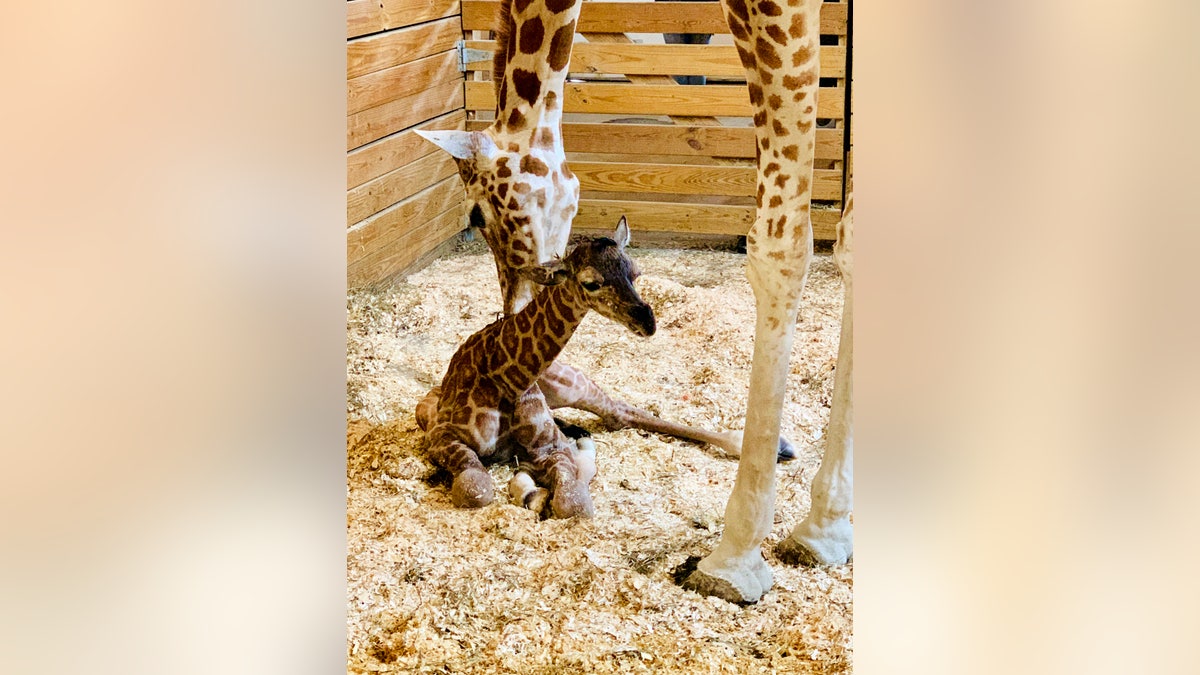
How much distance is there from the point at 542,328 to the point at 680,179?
45 centimetres

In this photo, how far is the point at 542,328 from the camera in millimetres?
1839

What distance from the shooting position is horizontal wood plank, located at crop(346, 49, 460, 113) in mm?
2074

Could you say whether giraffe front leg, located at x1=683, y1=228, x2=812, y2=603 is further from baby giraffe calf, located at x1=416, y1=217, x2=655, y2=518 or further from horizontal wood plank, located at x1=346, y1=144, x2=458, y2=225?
horizontal wood plank, located at x1=346, y1=144, x2=458, y2=225

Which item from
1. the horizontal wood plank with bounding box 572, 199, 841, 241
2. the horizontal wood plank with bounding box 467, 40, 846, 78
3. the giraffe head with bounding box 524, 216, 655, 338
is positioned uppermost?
the horizontal wood plank with bounding box 467, 40, 846, 78

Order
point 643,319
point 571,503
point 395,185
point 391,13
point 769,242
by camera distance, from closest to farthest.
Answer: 1. point 769,242
2. point 643,319
3. point 571,503
4. point 391,13
5. point 395,185

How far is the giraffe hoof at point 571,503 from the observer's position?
68.7 inches

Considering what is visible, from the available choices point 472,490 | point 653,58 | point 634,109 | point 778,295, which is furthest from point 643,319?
point 653,58

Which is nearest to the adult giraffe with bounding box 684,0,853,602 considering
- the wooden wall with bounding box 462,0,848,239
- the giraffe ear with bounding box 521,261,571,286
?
the giraffe ear with bounding box 521,261,571,286

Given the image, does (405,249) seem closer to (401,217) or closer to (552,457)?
(401,217)

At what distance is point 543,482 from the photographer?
184 cm

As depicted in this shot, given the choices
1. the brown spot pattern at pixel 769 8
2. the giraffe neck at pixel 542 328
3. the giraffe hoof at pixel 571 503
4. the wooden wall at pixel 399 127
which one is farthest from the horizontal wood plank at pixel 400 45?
the giraffe hoof at pixel 571 503

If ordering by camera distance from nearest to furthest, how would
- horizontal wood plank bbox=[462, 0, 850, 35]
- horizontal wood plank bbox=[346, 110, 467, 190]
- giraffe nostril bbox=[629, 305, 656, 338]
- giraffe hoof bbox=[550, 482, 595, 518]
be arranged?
giraffe nostril bbox=[629, 305, 656, 338]
giraffe hoof bbox=[550, 482, 595, 518]
horizontal wood plank bbox=[462, 0, 850, 35]
horizontal wood plank bbox=[346, 110, 467, 190]
